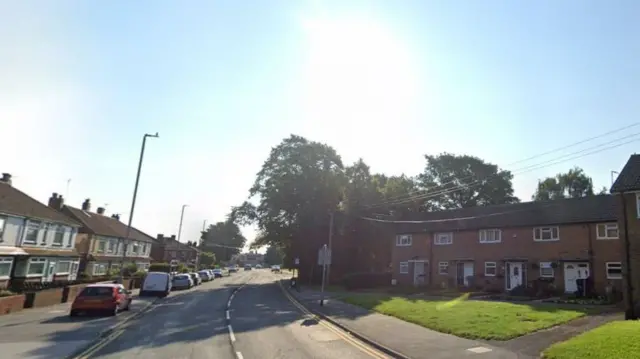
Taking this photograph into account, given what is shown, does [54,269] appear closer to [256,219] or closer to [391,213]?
[256,219]

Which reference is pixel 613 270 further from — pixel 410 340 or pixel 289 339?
pixel 289 339

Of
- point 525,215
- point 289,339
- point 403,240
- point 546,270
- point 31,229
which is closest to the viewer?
point 289,339

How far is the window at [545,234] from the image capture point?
34.4 meters

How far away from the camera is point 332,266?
2215 inches

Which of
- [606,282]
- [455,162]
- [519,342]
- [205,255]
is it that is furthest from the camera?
[205,255]

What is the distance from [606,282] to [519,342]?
67.2ft

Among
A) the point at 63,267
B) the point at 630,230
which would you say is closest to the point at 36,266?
the point at 63,267

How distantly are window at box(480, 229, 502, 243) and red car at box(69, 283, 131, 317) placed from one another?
30.4 m

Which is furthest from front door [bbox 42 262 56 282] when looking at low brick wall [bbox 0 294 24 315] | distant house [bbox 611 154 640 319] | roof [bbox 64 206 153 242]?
distant house [bbox 611 154 640 319]

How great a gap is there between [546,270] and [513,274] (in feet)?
9.87

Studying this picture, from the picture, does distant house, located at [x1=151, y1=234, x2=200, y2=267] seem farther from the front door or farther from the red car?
the red car

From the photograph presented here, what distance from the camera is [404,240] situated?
48.9 m

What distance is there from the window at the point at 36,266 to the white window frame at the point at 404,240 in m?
34.1

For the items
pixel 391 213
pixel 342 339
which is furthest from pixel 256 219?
pixel 342 339
